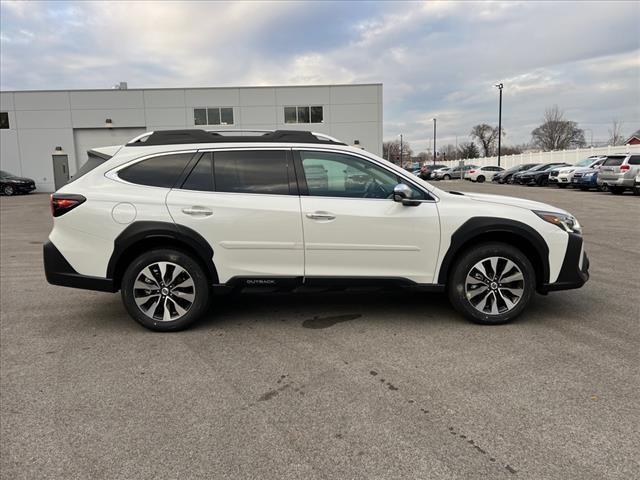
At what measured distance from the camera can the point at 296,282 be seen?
4516mm

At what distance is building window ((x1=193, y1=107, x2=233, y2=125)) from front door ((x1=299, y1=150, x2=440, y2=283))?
2986 centimetres

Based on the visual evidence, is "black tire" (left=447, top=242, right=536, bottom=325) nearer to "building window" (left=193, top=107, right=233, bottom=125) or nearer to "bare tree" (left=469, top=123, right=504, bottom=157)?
"building window" (left=193, top=107, right=233, bottom=125)

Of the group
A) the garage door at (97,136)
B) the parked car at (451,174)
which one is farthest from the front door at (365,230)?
the parked car at (451,174)

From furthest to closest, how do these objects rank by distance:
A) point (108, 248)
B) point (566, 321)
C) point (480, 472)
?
point (566, 321), point (108, 248), point (480, 472)

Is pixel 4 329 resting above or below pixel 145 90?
below

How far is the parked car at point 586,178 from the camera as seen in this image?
78.4 ft

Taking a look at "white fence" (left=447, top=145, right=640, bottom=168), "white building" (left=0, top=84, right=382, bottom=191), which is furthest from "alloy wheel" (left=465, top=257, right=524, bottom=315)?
"white fence" (left=447, top=145, right=640, bottom=168)

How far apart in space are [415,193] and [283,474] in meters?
2.82

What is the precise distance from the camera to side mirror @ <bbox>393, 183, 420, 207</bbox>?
14.2 feet

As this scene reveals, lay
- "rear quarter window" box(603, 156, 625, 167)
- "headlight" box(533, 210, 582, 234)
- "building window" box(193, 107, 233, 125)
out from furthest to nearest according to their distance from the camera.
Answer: "building window" box(193, 107, 233, 125) < "rear quarter window" box(603, 156, 625, 167) < "headlight" box(533, 210, 582, 234)

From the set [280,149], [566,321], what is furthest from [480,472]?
[280,149]

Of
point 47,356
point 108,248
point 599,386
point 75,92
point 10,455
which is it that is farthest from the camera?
point 75,92

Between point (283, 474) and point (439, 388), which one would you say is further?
point (439, 388)

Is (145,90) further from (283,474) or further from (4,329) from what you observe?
(283,474)
